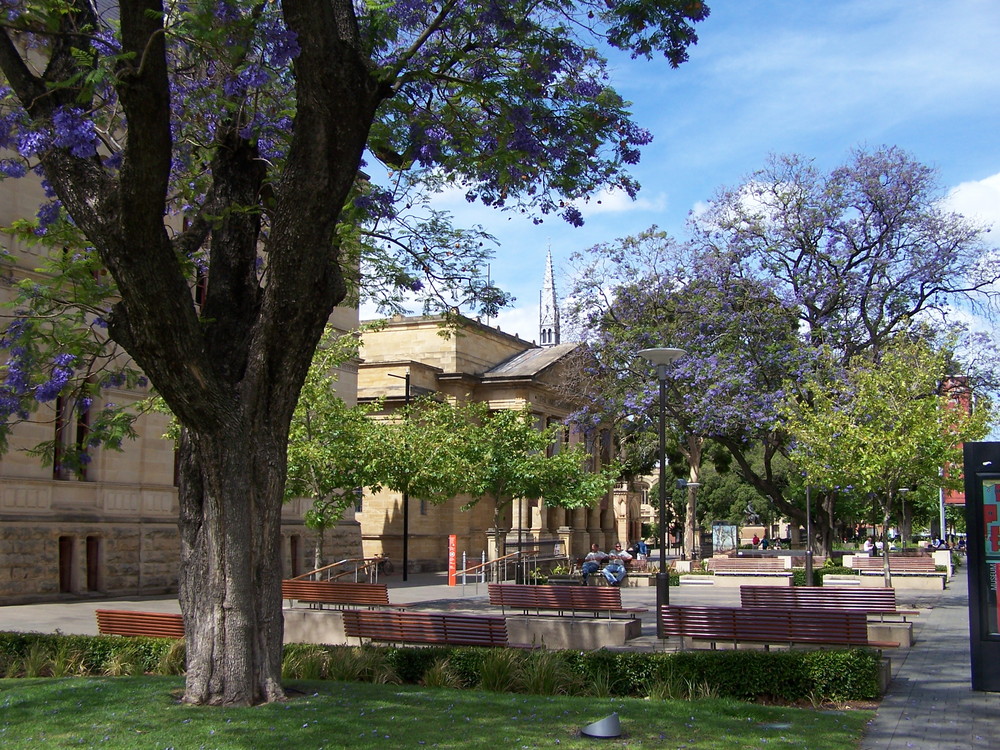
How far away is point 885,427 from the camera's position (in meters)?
25.0

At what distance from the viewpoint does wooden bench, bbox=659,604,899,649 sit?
13.9 metres

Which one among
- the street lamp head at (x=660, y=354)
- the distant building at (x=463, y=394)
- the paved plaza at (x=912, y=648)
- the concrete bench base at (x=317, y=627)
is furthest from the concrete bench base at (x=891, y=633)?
the distant building at (x=463, y=394)

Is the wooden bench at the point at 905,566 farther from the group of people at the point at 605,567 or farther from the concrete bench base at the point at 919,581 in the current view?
the group of people at the point at 605,567

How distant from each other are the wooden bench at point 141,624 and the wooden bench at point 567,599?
7.24m

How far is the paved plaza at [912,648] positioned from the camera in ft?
32.3

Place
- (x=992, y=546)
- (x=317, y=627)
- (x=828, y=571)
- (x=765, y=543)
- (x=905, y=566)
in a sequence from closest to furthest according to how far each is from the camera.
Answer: (x=992, y=546) < (x=317, y=627) < (x=828, y=571) < (x=905, y=566) < (x=765, y=543)

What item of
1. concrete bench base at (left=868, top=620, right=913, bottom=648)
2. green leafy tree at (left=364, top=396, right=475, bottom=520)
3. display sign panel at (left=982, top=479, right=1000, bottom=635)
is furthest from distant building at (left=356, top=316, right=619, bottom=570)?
display sign panel at (left=982, top=479, right=1000, bottom=635)

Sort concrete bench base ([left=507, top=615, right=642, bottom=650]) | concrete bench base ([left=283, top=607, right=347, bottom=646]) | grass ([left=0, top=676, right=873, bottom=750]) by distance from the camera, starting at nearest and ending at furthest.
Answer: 1. grass ([left=0, top=676, right=873, bottom=750])
2. concrete bench base ([left=507, top=615, right=642, bottom=650])
3. concrete bench base ([left=283, top=607, right=347, bottom=646])

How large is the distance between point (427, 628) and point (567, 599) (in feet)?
17.5

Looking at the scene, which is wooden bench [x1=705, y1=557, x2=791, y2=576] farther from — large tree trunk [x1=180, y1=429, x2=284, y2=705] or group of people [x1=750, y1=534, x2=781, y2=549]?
group of people [x1=750, y1=534, x2=781, y2=549]

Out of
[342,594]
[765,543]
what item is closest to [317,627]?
[342,594]

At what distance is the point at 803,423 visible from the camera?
1081 inches

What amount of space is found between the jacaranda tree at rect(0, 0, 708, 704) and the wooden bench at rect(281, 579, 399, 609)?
31.2ft

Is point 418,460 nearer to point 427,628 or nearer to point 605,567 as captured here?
point 605,567
